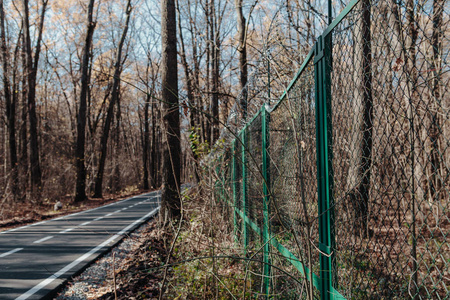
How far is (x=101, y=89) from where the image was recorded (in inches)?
1364

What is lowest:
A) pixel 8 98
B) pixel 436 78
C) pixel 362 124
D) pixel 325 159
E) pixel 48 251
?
pixel 48 251

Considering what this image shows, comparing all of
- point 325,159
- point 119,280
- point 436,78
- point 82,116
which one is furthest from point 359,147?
point 82,116

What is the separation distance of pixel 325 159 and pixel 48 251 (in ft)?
24.0

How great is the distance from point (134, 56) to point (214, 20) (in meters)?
13.1

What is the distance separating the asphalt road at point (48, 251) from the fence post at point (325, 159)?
205cm

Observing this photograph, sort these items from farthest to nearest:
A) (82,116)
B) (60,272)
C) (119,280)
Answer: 1. (82,116)
2. (60,272)
3. (119,280)

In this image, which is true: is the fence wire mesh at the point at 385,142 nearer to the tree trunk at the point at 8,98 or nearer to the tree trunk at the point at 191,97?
the tree trunk at the point at 191,97

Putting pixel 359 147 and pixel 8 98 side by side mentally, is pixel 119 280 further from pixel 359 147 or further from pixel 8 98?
pixel 8 98

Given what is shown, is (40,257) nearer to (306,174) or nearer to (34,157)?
(306,174)

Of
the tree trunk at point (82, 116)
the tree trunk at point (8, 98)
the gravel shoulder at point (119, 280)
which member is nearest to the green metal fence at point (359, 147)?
the gravel shoulder at point (119, 280)

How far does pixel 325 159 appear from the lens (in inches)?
84.5

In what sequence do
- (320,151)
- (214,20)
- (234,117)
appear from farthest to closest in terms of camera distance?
(214,20) < (234,117) < (320,151)

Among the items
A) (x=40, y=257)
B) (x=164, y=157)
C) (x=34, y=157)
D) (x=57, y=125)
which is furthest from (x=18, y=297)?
(x=57, y=125)

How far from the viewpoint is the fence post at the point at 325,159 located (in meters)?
2.08
